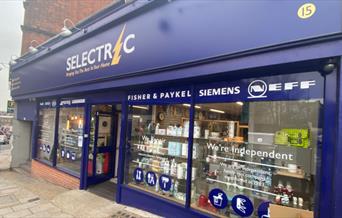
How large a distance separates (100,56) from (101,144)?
8.42 ft

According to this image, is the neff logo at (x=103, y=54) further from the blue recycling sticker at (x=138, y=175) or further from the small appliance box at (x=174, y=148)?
the blue recycling sticker at (x=138, y=175)

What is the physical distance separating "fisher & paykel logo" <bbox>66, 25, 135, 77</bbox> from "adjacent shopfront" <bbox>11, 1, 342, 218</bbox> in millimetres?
25

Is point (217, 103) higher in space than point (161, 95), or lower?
lower

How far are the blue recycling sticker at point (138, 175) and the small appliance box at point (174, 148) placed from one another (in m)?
0.84

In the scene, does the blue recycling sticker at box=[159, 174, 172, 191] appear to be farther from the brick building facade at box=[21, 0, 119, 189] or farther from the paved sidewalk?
the brick building facade at box=[21, 0, 119, 189]

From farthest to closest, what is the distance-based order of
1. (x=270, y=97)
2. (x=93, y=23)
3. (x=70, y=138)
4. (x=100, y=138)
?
(x=70, y=138) < (x=100, y=138) < (x=93, y=23) < (x=270, y=97)

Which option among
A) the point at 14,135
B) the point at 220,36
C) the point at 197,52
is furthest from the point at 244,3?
the point at 14,135

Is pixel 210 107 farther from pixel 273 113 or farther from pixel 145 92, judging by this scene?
pixel 145 92

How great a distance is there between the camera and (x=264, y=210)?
3236mm

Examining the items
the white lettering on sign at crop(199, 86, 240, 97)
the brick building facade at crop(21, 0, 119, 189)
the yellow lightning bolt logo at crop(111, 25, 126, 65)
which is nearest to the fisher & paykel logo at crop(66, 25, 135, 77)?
the yellow lightning bolt logo at crop(111, 25, 126, 65)

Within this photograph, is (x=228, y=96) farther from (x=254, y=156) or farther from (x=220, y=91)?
(x=254, y=156)

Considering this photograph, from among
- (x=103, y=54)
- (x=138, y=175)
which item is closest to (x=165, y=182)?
(x=138, y=175)

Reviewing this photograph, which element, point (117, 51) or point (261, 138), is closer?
point (261, 138)

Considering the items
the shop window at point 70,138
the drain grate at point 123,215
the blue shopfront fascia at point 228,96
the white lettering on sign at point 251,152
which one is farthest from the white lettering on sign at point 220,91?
the shop window at point 70,138
